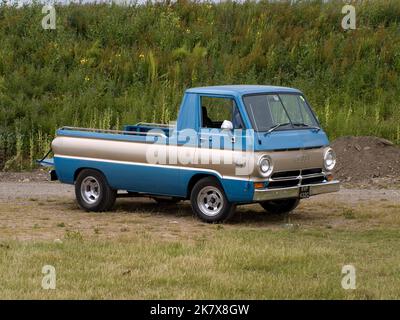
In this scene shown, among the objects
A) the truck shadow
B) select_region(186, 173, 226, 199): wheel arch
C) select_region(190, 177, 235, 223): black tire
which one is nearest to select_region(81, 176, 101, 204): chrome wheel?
the truck shadow

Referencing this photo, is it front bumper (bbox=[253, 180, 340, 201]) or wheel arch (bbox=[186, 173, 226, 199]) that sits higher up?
wheel arch (bbox=[186, 173, 226, 199])

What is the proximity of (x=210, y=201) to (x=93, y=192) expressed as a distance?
2324 millimetres

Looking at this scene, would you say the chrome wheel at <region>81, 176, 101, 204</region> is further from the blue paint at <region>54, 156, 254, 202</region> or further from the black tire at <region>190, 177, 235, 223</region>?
the black tire at <region>190, 177, 235, 223</region>

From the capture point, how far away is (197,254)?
13.1m

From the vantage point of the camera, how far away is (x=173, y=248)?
44.3 ft

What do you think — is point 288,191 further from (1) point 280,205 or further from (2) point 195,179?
(1) point 280,205

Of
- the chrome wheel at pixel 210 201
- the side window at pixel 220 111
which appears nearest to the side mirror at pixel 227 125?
the side window at pixel 220 111

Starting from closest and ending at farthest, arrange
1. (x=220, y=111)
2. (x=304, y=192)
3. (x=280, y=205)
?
(x=304, y=192), (x=220, y=111), (x=280, y=205)

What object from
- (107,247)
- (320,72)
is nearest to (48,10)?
(320,72)

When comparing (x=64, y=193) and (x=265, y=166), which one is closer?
(x=265, y=166)

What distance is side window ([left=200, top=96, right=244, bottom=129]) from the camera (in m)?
16.2

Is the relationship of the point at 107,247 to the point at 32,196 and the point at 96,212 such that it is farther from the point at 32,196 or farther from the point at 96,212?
the point at 32,196

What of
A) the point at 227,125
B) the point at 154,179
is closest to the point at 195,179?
the point at 154,179

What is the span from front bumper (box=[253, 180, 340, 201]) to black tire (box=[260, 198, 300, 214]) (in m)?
0.92
